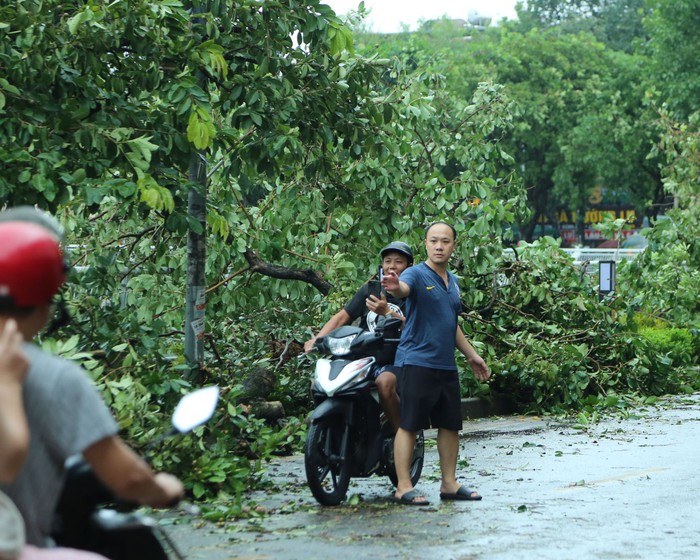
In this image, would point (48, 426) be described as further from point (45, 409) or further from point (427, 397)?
point (427, 397)

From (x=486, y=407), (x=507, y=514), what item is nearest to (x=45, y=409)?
(x=507, y=514)

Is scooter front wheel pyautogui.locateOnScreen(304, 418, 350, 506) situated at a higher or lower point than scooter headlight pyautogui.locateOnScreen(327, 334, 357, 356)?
lower

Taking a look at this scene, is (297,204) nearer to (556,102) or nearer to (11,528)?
(11,528)

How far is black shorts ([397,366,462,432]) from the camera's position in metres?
8.09

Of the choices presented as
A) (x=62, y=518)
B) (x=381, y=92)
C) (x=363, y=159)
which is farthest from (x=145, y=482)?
(x=381, y=92)

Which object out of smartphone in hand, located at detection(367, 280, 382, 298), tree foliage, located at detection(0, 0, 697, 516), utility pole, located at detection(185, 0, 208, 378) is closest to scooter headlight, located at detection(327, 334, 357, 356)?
smartphone in hand, located at detection(367, 280, 382, 298)

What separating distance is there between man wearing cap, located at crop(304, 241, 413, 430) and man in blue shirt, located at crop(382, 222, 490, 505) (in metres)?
0.10

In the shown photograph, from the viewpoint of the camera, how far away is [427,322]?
26.7ft

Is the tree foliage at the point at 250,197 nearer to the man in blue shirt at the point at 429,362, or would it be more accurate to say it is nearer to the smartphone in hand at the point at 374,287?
the man in blue shirt at the point at 429,362

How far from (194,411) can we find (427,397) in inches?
202

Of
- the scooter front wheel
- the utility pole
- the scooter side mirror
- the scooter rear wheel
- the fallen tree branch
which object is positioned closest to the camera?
the scooter side mirror

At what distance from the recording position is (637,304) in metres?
16.4

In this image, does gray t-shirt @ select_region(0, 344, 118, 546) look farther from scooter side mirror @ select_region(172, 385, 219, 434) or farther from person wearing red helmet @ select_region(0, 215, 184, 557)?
scooter side mirror @ select_region(172, 385, 219, 434)

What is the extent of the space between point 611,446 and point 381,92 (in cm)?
452
